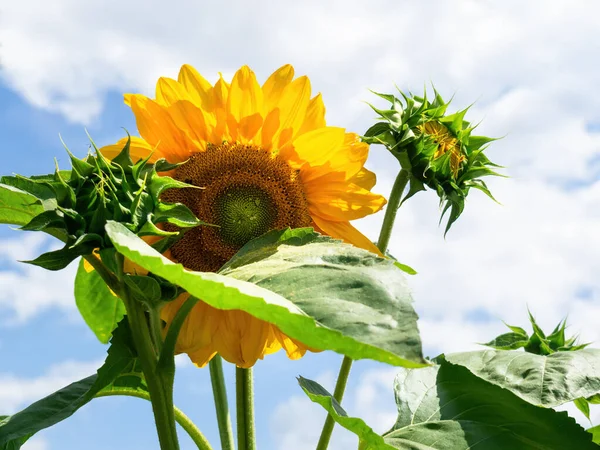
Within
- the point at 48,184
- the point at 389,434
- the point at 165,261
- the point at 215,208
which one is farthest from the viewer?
the point at 215,208

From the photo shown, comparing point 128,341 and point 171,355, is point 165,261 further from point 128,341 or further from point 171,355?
point 128,341

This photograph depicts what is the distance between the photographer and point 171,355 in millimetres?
1292

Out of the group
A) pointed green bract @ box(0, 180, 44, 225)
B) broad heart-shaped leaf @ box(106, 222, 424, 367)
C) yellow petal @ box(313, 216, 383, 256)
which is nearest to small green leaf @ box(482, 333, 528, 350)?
yellow petal @ box(313, 216, 383, 256)

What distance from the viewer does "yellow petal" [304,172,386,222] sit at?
5.56ft

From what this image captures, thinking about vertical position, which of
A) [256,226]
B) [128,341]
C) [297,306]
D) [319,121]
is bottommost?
[297,306]

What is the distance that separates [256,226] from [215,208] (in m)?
0.09

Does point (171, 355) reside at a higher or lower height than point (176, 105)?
lower

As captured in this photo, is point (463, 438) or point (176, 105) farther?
A: point (176, 105)

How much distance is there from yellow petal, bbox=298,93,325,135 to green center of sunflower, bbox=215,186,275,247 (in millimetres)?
181

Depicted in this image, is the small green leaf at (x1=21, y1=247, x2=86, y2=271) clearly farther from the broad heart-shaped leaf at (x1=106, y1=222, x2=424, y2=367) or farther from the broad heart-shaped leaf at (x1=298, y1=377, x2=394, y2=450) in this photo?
the broad heart-shaped leaf at (x1=298, y1=377, x2=394, y2=450)

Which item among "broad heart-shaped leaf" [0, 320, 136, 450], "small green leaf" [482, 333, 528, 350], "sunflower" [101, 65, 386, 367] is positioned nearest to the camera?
"broad heart-shaped leaf" [0, 320, 136, 450]

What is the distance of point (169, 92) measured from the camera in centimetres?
167

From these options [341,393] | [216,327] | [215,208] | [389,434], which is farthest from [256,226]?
[389,434]

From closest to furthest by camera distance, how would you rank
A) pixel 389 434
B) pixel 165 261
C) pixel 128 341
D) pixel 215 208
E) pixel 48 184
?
pixel 165 261 < pixel 48 184 < pixel 128 341 < pixel 389 434 < pixel 215 208
